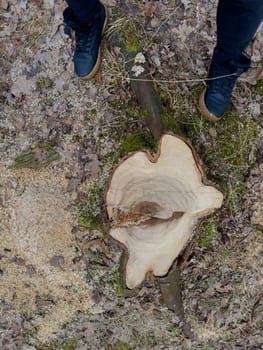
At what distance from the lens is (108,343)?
10.8 feet

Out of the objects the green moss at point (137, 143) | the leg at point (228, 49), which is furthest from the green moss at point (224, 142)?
the green moss at point (137, 143)

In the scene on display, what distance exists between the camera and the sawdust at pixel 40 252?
10.0 ft

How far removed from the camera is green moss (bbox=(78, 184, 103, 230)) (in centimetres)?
303

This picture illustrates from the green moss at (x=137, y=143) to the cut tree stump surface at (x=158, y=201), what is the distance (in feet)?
1.18

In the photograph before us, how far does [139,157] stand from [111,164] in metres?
0.57

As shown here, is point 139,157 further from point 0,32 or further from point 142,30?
point 0,32

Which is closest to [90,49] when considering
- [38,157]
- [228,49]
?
[38,157]

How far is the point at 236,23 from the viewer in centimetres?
199

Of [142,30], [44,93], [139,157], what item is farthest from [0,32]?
[139,157]

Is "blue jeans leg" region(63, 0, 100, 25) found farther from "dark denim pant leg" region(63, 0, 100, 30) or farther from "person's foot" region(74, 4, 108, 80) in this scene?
"person's foot" region(74, 4, 108, 80)

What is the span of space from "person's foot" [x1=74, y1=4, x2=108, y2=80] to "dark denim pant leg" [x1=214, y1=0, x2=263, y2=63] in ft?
2.63

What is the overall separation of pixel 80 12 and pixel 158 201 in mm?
1047

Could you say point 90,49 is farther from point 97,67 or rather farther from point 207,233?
point 207,233

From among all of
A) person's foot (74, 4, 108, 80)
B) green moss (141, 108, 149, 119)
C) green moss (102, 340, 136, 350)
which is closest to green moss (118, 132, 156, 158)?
green moss (141, 108, 149, 119)
